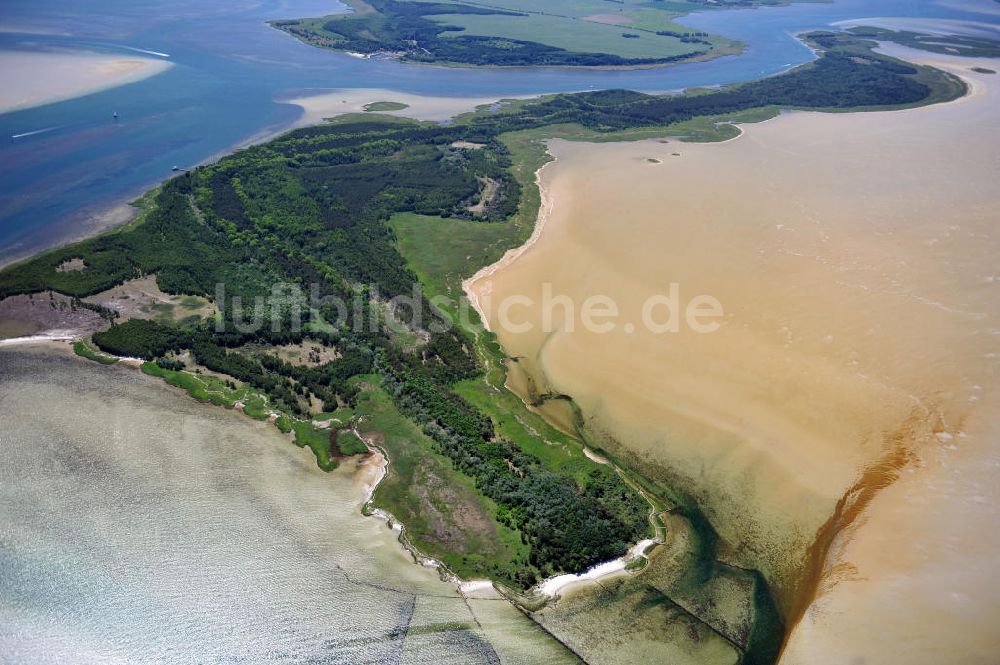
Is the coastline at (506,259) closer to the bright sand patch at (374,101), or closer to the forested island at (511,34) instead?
the bright sand patch at (374,101)

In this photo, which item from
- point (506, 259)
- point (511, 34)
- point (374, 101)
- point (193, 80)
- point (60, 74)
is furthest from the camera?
point (511, 34)

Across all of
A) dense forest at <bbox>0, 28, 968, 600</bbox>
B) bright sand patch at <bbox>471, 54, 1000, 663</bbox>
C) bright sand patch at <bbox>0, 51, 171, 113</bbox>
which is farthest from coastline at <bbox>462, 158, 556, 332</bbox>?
bright sand patch at <bbox>0, 51, 171, 113</bbox>

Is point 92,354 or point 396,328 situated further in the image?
point 396,328

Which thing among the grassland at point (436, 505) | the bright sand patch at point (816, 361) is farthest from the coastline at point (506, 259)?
the grassland at point (436, 505)

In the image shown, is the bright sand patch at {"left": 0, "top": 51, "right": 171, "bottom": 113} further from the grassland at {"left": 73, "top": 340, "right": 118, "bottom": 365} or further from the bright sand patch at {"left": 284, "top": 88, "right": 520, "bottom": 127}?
the grassland at {"left": 73, "top": 340, "right": 118, "bottom": 365}

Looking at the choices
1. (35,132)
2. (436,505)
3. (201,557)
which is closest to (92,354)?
(201,557)

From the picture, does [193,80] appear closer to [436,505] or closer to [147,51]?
[147,51]
